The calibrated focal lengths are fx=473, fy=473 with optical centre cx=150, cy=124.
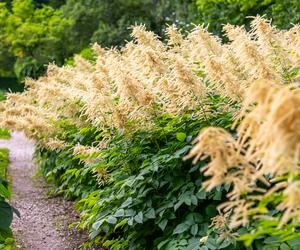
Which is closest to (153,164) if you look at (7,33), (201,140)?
(201,140)

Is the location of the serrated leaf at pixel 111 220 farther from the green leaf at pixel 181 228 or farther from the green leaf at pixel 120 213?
the green leaf at pixel 181 228

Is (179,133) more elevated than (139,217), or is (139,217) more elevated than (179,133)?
(179,133)

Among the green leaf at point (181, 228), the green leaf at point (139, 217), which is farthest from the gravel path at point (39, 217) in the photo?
the green leaf at point (181, 228)

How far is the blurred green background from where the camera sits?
12280 millimetres

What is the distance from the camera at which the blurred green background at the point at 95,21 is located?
12280 millimetres

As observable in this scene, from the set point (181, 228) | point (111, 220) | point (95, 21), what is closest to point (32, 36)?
point (95, 21)

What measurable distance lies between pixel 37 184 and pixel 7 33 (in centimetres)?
1575

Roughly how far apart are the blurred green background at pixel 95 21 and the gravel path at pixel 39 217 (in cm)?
637

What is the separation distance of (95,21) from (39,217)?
12961 mm

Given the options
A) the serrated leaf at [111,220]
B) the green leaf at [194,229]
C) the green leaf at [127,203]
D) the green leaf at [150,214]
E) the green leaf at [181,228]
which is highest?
the green leaf at [127,203]

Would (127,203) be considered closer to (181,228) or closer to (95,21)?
(181,228)

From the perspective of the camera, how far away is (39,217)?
5.62 metres

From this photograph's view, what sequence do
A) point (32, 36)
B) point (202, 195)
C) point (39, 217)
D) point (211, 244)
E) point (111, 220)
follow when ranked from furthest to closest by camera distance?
point (32, 36), point (39, 217), point (111, 220), point (202, 195), point (211, 244)

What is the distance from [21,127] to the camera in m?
5.50
